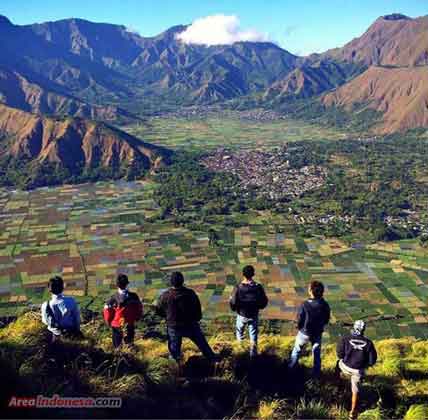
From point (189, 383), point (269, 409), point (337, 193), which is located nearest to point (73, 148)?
point (337, 193)

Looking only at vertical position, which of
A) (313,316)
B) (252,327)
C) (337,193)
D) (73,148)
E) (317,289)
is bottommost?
(337,193)

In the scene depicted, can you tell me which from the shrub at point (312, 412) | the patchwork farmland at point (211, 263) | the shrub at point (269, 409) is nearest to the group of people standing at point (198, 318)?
the shrub at point (312, 412)

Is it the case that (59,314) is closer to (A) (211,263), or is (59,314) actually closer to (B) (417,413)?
(B) (417,413)

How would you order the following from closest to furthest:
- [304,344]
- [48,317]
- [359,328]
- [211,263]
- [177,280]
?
1. [359,328]
2. [177,280]
3. [48,317]
4. [304,344]
5. [211,263]

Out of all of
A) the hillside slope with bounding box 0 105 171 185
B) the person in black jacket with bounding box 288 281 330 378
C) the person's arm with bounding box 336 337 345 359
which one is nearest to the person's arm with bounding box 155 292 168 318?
the person in black jacket with bounding box 288 281 330 378

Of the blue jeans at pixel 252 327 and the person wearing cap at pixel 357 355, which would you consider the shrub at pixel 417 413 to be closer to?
the person wearing cap at pixel 357 355

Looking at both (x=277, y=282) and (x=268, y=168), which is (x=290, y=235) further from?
(x=268, y=168)

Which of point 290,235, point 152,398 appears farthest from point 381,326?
point 152,398
